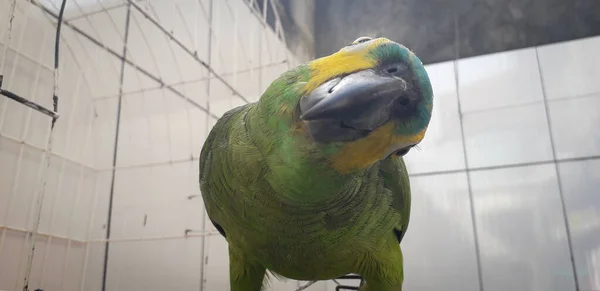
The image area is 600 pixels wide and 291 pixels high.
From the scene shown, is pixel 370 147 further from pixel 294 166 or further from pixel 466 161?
pixel 466 161

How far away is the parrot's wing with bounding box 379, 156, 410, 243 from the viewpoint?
0.73m

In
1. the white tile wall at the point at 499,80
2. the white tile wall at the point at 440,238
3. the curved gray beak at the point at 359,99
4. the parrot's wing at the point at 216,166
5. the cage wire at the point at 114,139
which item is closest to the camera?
the curved gray beak at the point at 359,99

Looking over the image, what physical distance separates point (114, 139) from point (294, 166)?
2.82 ft

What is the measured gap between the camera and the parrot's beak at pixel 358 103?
39cm

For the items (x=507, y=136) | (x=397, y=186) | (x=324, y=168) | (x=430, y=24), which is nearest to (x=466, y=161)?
(x=507, y=136)

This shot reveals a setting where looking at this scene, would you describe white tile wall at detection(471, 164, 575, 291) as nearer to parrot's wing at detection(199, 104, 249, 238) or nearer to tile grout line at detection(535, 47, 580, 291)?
tile grout line at detection(535, 47, 580, 291)

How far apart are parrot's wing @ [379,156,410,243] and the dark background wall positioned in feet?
2.97

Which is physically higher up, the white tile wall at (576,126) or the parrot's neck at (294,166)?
the white tile wall at (576,126)

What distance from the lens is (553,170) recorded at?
4.97ft

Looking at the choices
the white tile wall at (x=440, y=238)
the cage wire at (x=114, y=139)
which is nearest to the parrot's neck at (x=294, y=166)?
the cage wire at (x=114, y=139)

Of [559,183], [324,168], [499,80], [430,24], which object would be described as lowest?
[324,168]

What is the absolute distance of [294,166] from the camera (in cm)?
47

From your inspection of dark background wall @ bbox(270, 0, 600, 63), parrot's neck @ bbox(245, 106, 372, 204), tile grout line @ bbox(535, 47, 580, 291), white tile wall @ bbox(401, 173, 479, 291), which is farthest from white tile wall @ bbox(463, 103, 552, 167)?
parrot's neck @ bbox(245, 106, 372, 204)

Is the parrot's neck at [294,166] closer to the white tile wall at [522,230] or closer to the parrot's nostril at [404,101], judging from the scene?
the parrot's nostril at [404,101]
